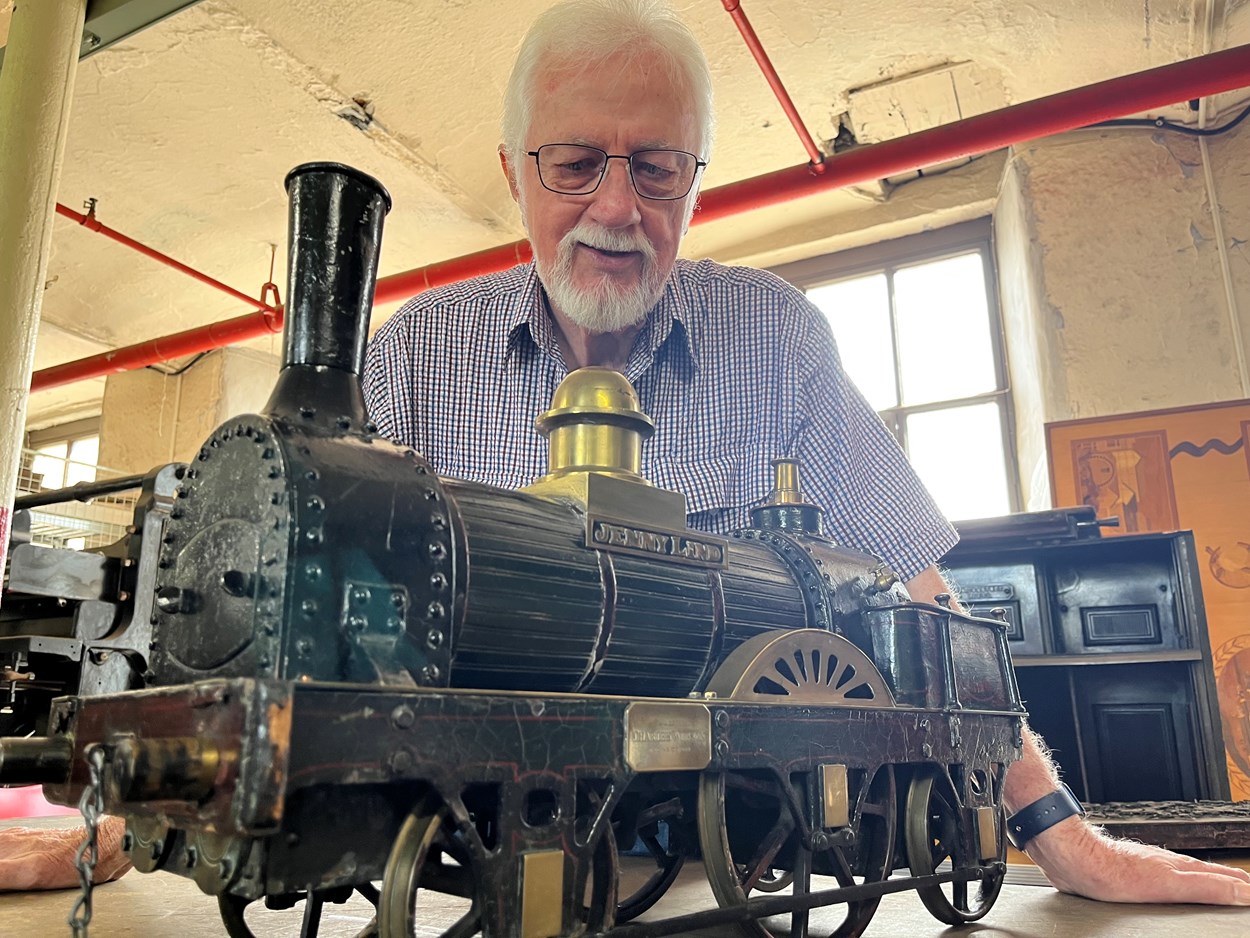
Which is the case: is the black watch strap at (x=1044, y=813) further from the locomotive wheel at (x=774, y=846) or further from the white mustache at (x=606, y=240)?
the white mustache at (x=606, y=240)

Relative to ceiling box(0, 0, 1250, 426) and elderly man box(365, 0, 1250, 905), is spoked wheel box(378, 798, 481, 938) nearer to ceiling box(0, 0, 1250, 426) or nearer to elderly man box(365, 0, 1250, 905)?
elderly man box(365, 0, 1250, 905)

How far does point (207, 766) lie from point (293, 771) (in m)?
0.06

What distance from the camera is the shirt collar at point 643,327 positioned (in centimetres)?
168

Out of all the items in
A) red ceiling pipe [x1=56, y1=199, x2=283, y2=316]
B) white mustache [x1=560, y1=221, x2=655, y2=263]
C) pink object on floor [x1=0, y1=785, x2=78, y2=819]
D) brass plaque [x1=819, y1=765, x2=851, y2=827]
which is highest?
red ceiling pipe [x1=56, y1=199, x2=283, y2=316]

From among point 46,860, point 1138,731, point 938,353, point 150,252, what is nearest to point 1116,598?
point 1138,731

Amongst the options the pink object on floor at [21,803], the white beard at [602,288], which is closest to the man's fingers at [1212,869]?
the white beard at [602,288]

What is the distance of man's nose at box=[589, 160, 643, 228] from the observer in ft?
4.80

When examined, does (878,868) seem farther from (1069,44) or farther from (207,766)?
(1069,44)

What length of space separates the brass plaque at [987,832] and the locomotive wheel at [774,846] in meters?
0.16

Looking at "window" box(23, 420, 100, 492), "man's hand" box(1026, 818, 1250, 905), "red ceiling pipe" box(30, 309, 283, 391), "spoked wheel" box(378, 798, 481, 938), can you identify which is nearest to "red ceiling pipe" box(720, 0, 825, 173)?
"man's hand" box(1026, 818, 1250, 905)

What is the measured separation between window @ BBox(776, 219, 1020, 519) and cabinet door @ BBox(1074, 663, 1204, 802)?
1.69m

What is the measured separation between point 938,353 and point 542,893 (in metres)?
5.25

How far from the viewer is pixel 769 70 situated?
3.87 meters

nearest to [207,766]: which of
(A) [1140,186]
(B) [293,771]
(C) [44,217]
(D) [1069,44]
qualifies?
(B) [293,771]
